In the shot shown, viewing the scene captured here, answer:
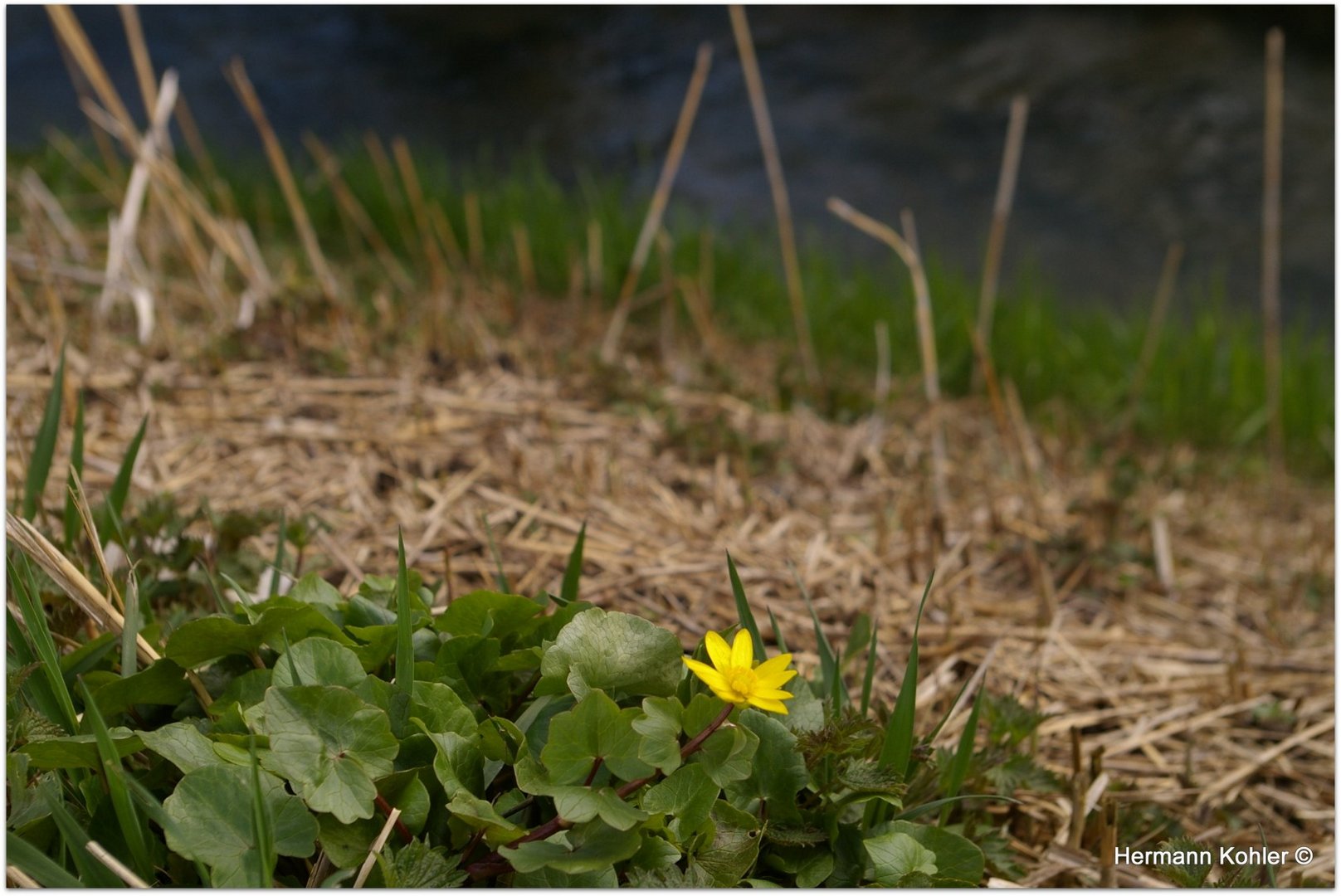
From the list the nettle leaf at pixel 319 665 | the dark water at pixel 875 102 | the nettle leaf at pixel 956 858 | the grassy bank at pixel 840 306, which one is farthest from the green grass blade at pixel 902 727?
the dark water at pixel 875 102

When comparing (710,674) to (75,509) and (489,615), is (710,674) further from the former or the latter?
(75,509)

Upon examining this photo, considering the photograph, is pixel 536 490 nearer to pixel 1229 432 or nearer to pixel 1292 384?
pixel 1229 432

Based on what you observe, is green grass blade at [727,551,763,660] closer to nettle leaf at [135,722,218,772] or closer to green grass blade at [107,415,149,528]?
nettle leaf at [135,722,218,772]

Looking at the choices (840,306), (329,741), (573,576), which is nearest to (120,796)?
(329,741)

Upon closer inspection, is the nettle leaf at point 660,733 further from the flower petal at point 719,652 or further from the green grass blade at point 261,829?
the green grass blade at point 261,829

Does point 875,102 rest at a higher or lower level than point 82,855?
higher
